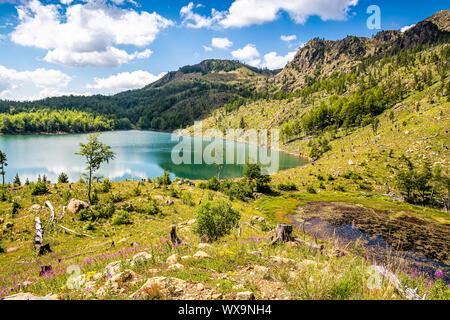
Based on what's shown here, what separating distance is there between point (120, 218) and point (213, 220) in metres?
15.4

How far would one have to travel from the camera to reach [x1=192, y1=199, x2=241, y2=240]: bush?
17000 millimetres

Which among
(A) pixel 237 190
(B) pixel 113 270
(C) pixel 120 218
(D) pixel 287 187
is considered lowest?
(D) pixel 287 187

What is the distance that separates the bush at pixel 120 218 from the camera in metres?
25.5

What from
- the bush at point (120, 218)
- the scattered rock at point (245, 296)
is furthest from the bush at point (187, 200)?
the scattered rock at point (245, 296)

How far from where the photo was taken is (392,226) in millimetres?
34719

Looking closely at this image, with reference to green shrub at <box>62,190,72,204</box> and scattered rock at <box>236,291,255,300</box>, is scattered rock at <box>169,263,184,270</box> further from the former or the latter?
green shrub at <box>62,190,72,204</box>

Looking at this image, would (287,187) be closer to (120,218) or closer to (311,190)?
(311,190)

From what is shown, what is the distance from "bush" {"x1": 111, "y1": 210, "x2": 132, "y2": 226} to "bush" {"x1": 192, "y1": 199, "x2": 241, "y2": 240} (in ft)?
45.5

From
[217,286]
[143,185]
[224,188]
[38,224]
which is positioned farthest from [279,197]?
[217,286]

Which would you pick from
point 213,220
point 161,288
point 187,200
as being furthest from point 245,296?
point 187,200

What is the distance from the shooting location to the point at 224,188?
5234 centimetres
